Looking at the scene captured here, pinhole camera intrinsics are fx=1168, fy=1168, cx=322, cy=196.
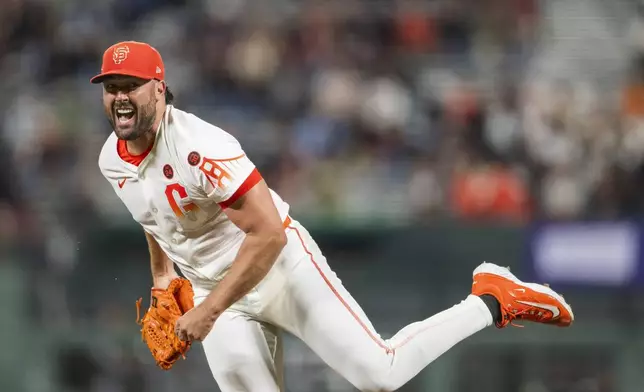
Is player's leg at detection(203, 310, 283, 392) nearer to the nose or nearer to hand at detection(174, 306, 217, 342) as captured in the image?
hand at detection(174, 306, 217, 342)

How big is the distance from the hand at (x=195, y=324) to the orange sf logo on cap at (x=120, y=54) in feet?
3.62

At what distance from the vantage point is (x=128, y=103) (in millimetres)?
5008

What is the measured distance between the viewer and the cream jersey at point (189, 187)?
5.01 m

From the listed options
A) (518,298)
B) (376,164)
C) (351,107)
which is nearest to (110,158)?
(518,298)

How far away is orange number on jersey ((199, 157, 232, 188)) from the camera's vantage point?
16.3ft

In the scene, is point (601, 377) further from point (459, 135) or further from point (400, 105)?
point (400, 105)

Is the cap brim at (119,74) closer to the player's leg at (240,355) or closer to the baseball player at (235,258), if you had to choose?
the baseball player at (235,258)

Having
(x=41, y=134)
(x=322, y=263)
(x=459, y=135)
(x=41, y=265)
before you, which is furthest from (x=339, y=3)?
(x=322, y=263)

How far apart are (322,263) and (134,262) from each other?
171 inches

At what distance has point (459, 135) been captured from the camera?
33.8 ft

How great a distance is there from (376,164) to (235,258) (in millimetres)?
5333

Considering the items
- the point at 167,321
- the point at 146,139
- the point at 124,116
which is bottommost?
the point at 167,321

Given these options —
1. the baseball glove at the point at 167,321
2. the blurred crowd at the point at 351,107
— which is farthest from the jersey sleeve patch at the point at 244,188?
the blurred crowd at the point at 351,107

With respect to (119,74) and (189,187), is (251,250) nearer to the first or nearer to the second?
(189,187)
